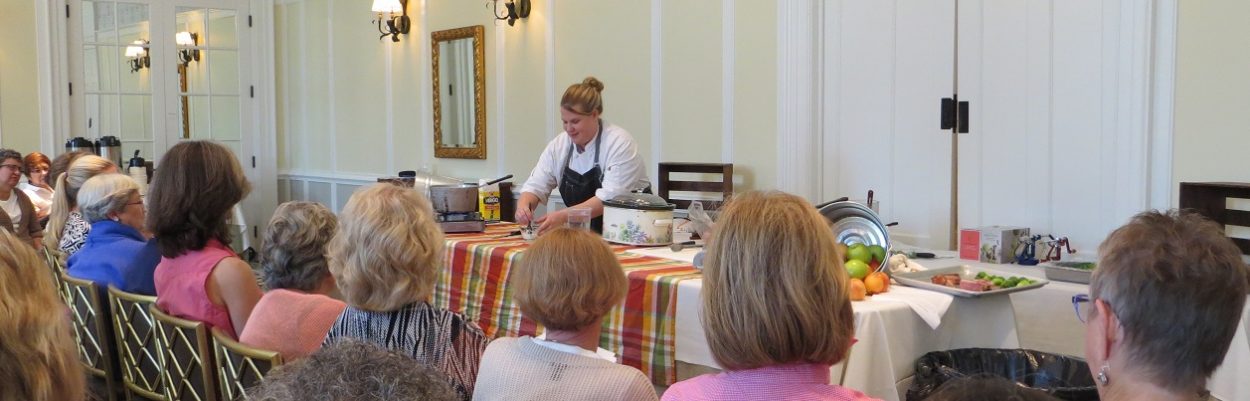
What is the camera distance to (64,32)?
816 cm

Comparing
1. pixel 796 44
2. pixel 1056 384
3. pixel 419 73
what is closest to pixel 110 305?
pixel 1056 384

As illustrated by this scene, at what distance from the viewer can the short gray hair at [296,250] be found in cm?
258

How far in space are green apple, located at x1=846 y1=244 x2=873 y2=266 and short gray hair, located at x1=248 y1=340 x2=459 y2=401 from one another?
2.18 m

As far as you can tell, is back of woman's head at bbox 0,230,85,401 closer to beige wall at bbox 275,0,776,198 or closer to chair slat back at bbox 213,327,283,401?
chair slat back at bbox 213,327,283,401

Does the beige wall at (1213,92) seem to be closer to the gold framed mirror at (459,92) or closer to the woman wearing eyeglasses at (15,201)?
the gold framed mirror at (459,92)

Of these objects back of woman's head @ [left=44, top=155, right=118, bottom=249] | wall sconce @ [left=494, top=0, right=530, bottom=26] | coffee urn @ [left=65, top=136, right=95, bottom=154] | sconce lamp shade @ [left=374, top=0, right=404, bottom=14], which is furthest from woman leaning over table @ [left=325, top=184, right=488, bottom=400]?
coffee urn @ [left=65, top=136, right=95, bottom=154]

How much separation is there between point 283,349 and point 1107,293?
1695 millimetres

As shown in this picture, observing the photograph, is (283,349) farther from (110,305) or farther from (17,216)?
(17,216)

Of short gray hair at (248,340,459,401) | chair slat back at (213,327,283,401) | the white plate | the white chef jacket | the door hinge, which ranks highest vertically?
the door hinge

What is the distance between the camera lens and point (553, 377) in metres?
1.97

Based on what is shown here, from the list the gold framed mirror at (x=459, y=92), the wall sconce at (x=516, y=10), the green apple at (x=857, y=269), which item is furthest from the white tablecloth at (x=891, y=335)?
the gold framed mirror at (x=459, y=92)

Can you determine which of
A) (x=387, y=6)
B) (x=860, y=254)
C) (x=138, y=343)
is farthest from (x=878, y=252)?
(x=387, y=6)

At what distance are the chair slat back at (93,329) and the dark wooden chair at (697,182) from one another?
2.89m

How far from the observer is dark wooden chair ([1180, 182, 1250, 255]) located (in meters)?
3.66
